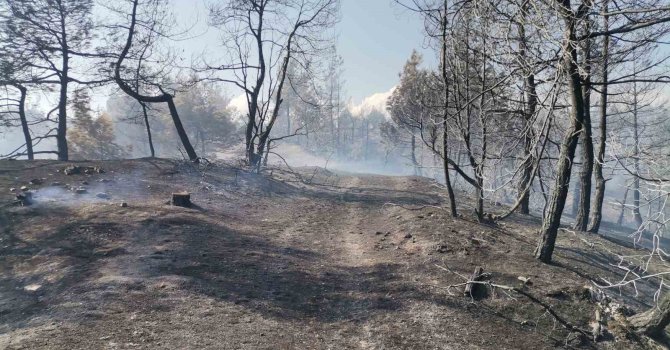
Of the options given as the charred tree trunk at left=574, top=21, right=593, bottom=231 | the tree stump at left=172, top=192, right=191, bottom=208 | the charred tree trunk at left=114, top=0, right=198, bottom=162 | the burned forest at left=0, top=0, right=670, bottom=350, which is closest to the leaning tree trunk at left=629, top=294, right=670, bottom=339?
the burned forest at left=0, top=0, right=670, bottom=350

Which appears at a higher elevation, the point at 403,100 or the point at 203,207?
the point at 403,100

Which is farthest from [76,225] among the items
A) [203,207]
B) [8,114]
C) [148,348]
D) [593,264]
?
[8,114]

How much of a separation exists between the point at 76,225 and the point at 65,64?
1647 cm

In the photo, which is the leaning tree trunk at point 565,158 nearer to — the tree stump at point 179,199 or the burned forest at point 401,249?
the burned forest at point 401,249

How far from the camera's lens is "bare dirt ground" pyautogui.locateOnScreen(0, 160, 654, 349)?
450cm

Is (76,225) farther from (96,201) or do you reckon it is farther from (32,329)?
(32,329)

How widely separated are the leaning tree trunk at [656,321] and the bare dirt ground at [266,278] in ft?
1.64

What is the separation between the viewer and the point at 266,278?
6.09 m

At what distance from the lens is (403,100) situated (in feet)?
107

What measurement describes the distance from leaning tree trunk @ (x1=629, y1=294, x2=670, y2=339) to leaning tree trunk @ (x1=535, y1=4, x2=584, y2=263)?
5.97 ft

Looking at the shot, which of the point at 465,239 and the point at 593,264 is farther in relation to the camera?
the point at 465,239

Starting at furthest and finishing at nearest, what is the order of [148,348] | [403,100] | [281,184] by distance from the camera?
[403,100], [281,184], [148,348]

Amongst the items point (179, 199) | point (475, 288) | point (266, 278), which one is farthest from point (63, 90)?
point (475, 288)

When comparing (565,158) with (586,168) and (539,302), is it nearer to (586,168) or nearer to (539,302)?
(539,302)
